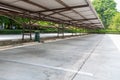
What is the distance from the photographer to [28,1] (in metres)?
10.1

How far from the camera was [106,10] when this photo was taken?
2953 inches

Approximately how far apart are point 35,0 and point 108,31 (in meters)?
56.8

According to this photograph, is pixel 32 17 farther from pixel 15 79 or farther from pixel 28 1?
pixel 15 79

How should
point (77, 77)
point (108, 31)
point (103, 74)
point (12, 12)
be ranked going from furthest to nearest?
point (108, 31) → point (12, 12) → point (103, 74) → point (77, 77)

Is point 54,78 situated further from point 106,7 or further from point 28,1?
point 106,7

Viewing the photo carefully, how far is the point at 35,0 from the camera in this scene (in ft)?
32.4

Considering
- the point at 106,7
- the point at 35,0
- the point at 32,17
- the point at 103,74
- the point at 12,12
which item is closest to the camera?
the point at 103,74

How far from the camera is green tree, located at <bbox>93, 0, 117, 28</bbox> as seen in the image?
73.5 m

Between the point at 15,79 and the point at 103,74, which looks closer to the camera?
the point at 15,79

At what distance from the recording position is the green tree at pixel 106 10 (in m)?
Answer: 73.5

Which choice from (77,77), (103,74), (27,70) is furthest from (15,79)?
(103,74)

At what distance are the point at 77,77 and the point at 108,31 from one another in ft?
202

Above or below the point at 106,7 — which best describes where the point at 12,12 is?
below

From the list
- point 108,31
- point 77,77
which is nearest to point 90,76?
point 77,77
